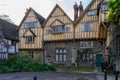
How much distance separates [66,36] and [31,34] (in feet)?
21.5

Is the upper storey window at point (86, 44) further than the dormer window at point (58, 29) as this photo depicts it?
No

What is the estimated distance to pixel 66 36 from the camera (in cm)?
3219

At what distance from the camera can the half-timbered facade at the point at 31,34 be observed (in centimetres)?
3456

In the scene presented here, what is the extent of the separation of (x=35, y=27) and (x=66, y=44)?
6551mm

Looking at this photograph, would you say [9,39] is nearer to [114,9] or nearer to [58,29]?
[58,29]

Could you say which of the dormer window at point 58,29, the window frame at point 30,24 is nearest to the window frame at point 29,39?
the window frame at point 30,24

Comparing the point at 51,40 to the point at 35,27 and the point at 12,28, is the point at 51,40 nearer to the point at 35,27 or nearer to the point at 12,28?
the point at 35,27

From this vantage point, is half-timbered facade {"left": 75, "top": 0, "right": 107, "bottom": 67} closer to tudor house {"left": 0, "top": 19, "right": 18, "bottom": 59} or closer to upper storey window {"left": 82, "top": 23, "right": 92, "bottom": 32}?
upper storey window {"left": 82, "top": 23, "right": 92, "bottom": 32}

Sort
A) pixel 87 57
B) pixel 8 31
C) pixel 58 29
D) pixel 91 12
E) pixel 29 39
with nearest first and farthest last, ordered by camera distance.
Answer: pixel 91 12 → pixel 87 57 → pixel 58 29 → pixel 29 39 → pixel 8 31

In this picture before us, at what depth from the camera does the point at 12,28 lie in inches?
1505

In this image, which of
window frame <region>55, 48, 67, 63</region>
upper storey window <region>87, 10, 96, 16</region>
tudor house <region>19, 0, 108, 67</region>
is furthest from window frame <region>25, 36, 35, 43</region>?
upper storey window <region>87, 10, 96, 16</region>

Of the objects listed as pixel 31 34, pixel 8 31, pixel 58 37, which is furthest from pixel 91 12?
pixel 8 31

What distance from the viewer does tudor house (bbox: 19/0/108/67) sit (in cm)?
3024

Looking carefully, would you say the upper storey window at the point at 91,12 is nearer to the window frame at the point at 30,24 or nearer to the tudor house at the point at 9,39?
the window frame at the point at 30,24
